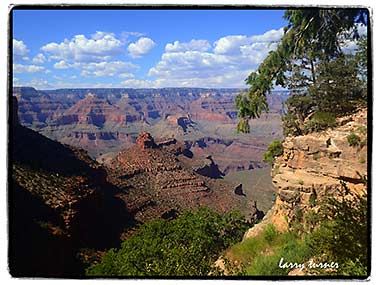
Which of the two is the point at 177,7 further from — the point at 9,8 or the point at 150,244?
the point at 150,244

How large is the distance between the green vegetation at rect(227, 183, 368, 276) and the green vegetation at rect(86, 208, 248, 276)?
1.27 feet

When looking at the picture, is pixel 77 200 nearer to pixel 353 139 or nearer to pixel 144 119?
pixel 144 119

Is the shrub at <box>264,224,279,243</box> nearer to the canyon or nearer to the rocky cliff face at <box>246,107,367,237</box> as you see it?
the rocky cliff face at <box>246,107,367,237</box>

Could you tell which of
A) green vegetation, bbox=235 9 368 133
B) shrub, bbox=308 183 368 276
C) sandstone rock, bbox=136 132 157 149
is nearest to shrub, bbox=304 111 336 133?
green vegetation, bbox=235 9 368 133

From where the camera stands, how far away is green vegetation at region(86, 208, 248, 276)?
18.9 feet

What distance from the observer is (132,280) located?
5.49 metres

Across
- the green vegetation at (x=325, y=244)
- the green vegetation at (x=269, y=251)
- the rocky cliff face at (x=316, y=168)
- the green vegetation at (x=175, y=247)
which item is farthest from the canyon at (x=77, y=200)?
the green vegetation at (x=325, y=244)

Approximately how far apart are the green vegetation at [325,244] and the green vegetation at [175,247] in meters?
0.39

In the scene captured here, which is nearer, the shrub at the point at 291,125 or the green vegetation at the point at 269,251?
the green vegetation at the point at 269,251

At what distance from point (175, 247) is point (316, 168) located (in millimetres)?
1888

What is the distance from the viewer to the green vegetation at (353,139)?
18.7 feet

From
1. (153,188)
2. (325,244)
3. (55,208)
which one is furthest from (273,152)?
(55,208)

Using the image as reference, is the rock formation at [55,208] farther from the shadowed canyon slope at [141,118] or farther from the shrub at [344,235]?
the shrub at [344,235]

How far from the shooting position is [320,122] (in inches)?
250
